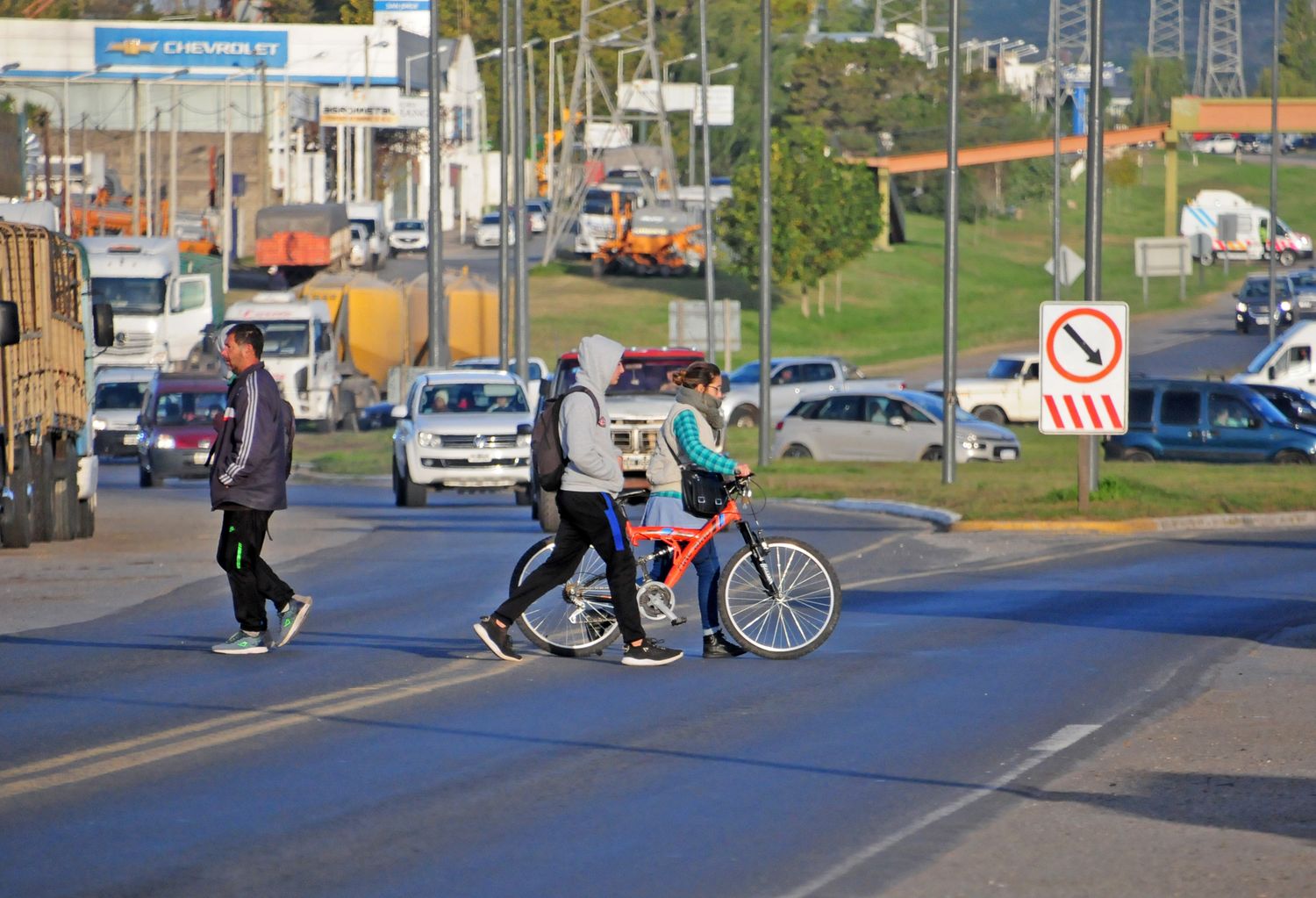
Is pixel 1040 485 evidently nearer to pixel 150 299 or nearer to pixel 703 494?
pixel 703 494

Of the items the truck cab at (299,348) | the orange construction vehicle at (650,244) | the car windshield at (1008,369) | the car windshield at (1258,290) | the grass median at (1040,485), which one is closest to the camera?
the grass median at (1040,485)

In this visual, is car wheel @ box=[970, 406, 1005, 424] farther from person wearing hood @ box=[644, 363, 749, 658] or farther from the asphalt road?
person wearing hood @ box=[644, 363, 749, 658]

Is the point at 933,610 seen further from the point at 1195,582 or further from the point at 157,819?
the point at 157,819

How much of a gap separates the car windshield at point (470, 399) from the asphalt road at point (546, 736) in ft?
34.1

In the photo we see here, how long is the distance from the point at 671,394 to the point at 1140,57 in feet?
592

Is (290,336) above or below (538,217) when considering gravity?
below

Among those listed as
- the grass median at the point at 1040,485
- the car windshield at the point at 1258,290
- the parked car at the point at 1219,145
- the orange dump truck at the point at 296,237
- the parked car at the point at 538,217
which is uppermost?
the parked car at the point at 1219,145

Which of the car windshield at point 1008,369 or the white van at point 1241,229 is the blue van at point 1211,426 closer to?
the car windshield at point 1008,369

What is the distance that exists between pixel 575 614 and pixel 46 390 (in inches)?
388

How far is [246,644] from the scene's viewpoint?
12.9 metres

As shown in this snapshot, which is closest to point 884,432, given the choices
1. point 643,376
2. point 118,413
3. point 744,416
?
point 744,416

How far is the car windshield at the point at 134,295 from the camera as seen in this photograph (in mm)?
49438

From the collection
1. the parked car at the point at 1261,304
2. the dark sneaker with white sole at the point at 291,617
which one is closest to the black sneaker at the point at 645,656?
the dark sneaker with white sole at the point at 291,617

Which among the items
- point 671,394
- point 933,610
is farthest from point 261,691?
point 671,394
